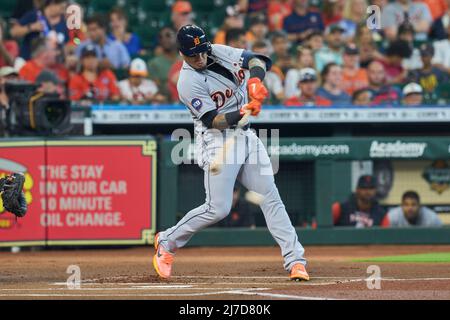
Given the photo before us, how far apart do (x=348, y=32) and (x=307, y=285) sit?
861 centimetres

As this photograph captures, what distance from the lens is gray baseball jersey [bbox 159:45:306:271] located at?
787cm

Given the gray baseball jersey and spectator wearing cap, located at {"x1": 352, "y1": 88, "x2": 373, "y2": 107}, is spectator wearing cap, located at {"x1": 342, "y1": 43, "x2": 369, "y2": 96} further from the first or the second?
the gray baseball jersey

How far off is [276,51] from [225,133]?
6547 millimetres

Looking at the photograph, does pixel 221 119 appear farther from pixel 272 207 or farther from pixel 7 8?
pixel 7 8

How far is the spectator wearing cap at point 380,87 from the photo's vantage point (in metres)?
13.5

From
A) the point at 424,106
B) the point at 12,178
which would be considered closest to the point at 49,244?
the point at 12,178

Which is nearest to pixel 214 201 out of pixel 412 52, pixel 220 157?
pixel 220 157

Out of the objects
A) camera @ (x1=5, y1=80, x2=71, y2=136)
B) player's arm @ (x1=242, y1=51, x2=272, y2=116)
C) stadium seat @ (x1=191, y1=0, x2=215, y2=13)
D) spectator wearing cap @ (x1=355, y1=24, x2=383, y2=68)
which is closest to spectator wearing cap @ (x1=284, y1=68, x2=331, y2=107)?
spectator wearing cap @ (x1=355, y1=24, x2=383, y2=68)

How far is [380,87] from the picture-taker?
45.3 feet

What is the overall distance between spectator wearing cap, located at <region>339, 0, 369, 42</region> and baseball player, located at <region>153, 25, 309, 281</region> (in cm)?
764

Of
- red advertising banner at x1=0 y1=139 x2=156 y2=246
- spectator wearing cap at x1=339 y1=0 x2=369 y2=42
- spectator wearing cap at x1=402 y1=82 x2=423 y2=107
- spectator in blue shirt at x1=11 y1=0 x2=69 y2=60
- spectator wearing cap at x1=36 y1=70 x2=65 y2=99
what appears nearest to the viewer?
red advertising banner at x1=0 y1=139 x2=156 y2=246

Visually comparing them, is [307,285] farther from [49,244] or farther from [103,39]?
[103,39]

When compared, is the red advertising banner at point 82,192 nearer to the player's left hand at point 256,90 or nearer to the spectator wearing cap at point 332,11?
the spectator wearing cap at point 332,11

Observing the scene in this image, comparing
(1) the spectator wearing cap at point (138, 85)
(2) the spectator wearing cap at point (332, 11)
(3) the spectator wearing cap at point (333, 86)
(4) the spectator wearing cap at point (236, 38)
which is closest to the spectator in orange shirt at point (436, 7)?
(2) the spectator wearing cap at point (332, 11)
